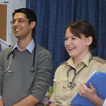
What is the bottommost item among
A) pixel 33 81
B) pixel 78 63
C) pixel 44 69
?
pixel 33 81

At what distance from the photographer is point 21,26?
1.94m

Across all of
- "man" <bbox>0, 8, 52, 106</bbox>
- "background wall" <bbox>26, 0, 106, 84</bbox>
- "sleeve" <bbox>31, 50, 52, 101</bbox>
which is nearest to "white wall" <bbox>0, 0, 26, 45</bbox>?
"background wall" <bbox>26, 0, 106, 84</bbox>

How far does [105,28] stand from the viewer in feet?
8.77

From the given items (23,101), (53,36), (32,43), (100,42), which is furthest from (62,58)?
(23,101)

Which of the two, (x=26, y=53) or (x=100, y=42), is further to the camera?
(x=100, y=42)

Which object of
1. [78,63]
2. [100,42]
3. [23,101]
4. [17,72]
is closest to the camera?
[78,63]

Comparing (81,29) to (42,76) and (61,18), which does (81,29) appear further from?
(61,18)

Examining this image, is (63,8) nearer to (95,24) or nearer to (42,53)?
(95,24)

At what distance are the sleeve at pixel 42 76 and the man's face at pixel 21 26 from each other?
0.87ft

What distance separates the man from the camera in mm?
1759

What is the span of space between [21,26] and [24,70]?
0.43 metres

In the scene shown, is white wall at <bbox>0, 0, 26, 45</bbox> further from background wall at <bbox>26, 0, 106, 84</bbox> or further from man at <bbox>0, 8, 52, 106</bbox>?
man at <bbox>0, 8, 52, 106</bbox>

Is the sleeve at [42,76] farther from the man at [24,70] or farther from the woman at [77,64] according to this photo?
the woman at [77,64]

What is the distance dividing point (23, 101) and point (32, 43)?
562mm
